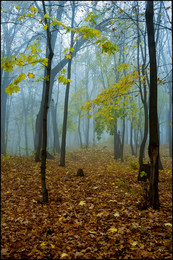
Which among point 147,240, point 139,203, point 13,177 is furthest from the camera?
point 13,177

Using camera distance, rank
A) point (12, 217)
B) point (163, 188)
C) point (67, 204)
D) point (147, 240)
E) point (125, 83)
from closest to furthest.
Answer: point (147, 240)
point (12, 217)
point (67, 204)
point (163, 188)
point (125, 83)

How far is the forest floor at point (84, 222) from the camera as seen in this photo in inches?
129

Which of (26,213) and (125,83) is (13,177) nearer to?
(26,213)

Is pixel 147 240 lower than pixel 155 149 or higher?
lower

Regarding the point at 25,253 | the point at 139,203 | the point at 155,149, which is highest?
the point at 155,149

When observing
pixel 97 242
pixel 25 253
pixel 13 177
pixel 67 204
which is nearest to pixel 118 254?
pixel 97 242

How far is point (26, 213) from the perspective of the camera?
4863mm

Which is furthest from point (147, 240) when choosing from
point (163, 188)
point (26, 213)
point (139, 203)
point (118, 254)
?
point (163, 188)

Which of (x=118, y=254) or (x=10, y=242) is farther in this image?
(x=10, y=242)

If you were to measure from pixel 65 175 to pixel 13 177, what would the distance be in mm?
2343

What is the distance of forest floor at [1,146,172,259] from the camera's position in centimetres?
327

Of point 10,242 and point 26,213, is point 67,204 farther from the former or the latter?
point 10,242

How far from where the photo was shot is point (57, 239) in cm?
366

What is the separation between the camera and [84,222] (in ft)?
14.1
